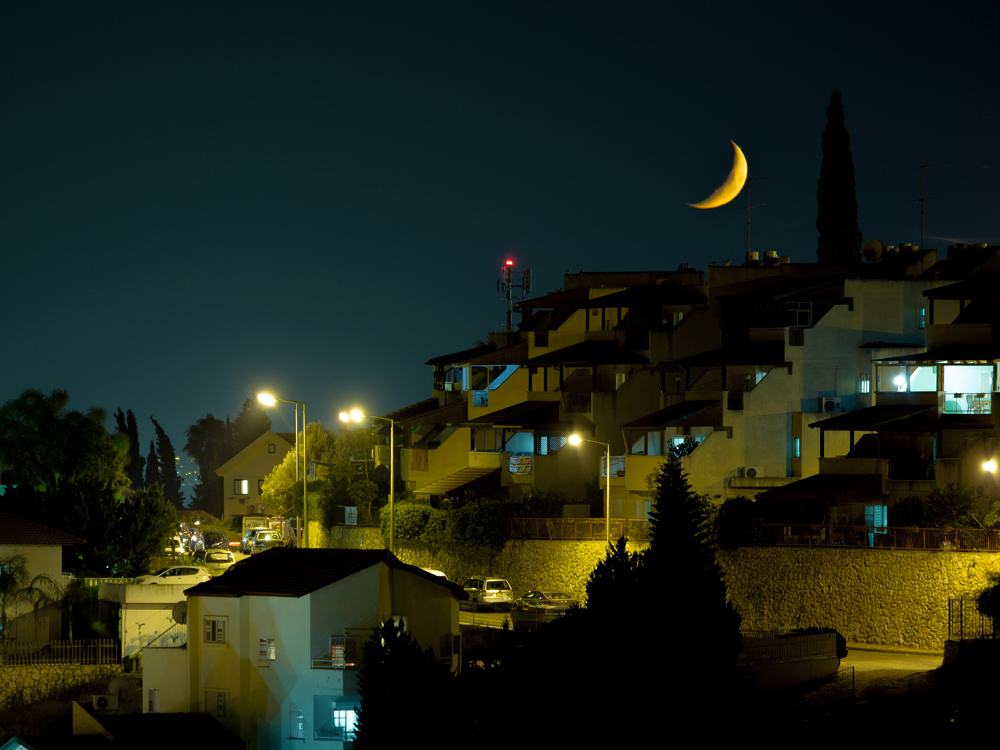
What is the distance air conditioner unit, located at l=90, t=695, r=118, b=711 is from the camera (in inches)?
1845

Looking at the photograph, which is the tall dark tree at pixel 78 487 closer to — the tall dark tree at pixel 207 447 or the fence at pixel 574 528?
the fence at pixel 574 528

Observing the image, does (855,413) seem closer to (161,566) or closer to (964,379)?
(964,379)

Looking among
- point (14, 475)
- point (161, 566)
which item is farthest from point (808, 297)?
point (14, 475)

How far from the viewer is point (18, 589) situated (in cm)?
5797

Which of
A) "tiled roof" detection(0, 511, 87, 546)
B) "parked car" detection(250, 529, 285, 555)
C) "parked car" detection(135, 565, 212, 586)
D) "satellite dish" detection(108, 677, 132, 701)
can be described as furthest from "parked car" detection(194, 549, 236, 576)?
"satellite dish" detection(108, 677, 132, 701)

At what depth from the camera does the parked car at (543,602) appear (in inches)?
1885

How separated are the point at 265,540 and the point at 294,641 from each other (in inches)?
1745

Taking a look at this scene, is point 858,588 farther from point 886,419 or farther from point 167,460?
point 167,460

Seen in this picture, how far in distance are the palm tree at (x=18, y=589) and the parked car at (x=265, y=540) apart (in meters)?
20.4

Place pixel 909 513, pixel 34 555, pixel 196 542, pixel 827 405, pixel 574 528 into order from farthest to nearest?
pixel 196 542 < pixel 34 555 < pixel 827 405 < pixel 574 528 < pixel 909 513

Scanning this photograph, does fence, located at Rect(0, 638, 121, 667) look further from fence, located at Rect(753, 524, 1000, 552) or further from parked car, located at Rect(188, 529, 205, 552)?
parked car, located at Rect(188, 529, 205, 552)

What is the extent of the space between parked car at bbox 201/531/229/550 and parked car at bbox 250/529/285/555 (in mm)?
2766

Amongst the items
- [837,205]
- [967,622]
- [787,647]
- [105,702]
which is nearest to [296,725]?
[105,702]

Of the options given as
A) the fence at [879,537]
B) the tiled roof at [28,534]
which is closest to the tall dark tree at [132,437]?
the tiled roof at [28,534]
